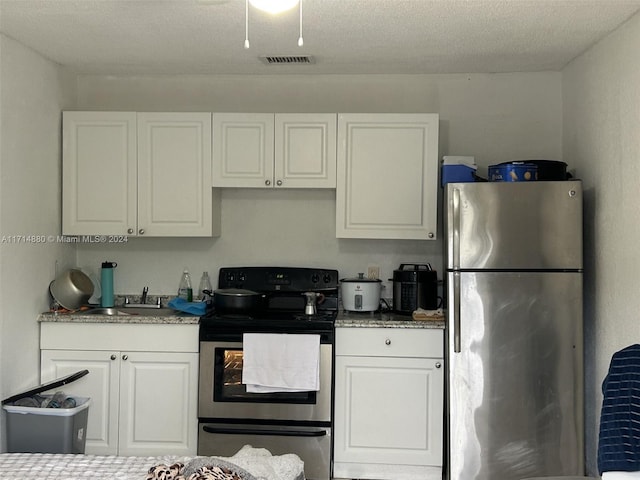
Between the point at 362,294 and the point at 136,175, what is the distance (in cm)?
155

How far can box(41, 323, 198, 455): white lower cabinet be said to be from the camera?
12.6 ft

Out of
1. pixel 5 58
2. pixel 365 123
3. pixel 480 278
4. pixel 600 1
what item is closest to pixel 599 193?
pixel 480 278

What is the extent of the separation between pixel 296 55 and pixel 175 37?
71cm

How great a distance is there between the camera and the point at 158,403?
387cm

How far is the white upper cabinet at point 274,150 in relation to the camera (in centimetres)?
404

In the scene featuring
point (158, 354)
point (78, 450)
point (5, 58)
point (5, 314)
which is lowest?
point (78, 450)

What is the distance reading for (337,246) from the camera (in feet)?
14.3

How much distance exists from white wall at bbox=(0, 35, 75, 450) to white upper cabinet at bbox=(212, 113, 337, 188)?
0.98 meters

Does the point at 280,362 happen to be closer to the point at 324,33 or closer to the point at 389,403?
the point at 389,403

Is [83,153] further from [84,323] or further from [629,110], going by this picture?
[629,110]

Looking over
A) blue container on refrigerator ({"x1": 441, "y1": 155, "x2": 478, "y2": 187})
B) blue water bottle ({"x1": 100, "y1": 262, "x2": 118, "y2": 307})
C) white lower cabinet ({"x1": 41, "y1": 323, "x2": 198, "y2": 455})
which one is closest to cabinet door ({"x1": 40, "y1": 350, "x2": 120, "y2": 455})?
white lower cabinet ({"x1": 41, "y1": 323, "x2": 198, "y2": 455})

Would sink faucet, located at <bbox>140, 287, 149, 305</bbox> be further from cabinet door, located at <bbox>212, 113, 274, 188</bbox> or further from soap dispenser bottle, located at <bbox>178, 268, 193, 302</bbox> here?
cabinet door, located at <bbox>212, 113, 274, 188</bbox>

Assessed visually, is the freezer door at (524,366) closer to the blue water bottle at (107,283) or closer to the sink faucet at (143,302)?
the sink faucet at (143,302)

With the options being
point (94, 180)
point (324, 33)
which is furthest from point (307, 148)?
point (94, 180)
